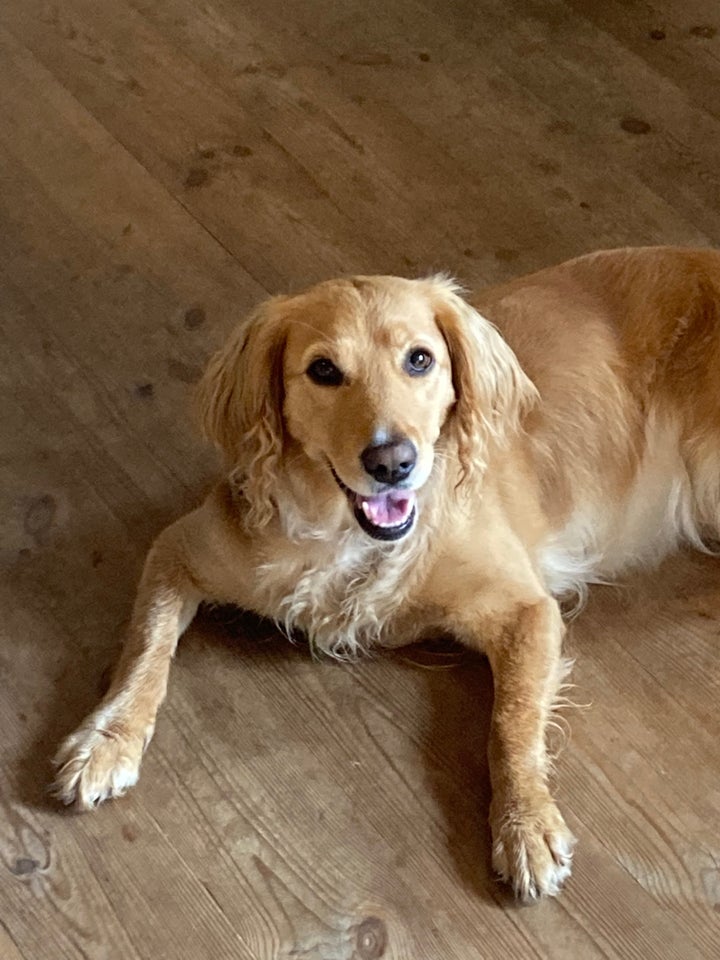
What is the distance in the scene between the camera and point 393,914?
1.91 m

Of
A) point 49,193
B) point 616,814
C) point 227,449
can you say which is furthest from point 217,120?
point 616,814

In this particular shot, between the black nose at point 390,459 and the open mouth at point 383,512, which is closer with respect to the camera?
the black nose at point 390,459

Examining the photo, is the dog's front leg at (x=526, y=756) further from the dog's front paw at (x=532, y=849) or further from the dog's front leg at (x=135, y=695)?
the dog's front leg at (x=135, y=695)

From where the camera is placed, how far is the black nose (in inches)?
71.1

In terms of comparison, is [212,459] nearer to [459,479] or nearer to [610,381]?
[459,479]

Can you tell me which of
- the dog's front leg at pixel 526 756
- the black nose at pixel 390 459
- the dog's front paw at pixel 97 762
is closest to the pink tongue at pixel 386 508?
the black nose at pixel 390 459

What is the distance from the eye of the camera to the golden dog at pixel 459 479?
191 cm

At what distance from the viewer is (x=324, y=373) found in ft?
6.24

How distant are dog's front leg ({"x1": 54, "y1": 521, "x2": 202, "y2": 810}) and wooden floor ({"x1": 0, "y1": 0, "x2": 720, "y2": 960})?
0.06 metres

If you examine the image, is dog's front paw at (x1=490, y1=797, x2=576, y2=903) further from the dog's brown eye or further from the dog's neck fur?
the dog's brown eye

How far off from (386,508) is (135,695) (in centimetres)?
57

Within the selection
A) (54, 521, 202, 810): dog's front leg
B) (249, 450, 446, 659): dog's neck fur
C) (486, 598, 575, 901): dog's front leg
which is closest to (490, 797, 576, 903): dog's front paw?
(486, 598, 575, 901): dog's front leg

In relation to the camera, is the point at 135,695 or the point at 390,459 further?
the point at 135,695

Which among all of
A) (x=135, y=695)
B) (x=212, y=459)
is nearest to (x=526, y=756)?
(x=135, y=695)
